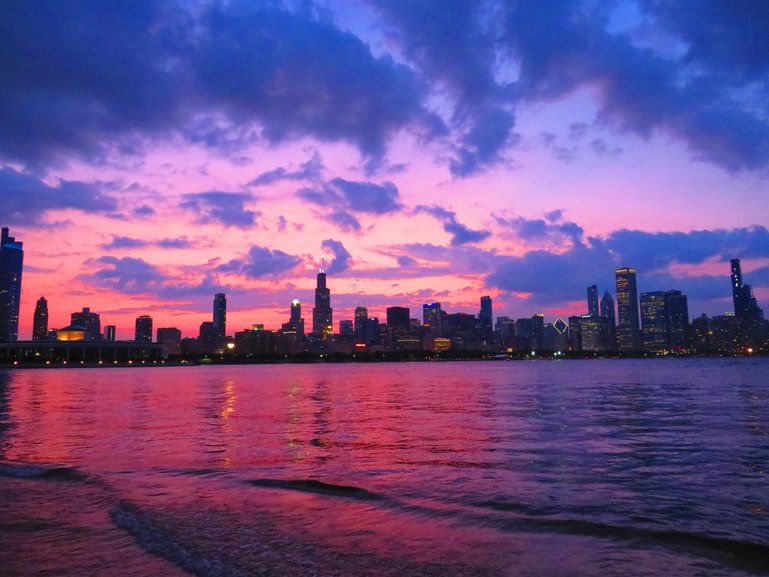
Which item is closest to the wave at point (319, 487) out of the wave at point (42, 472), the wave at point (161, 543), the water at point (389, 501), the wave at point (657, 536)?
the water at point (389, 501)

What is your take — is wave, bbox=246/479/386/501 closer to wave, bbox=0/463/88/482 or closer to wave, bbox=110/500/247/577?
wave, bbox=110/500/247/577

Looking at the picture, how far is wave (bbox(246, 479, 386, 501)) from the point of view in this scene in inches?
587

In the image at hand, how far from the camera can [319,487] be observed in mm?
16031

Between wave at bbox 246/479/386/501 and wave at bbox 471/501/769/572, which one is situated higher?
wave at bbox 471/501/769/572

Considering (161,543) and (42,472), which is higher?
(161,543)

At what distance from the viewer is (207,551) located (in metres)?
10.0

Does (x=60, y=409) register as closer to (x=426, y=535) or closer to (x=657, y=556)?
(x=426, y=535)

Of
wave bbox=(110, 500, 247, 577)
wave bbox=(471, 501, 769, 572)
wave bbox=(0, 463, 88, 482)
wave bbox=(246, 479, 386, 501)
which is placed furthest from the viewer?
wave bbox=(0, 463, 88, 482)

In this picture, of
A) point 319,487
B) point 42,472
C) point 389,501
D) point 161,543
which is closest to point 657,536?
point 389,501

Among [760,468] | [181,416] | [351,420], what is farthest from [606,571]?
[181,416]

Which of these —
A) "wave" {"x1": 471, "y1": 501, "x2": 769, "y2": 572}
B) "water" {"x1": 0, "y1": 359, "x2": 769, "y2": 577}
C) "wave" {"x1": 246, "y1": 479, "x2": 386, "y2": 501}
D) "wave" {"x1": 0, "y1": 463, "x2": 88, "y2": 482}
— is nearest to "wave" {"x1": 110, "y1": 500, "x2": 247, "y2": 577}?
"water" {"x1": 0, "y1": 359, "x2": 769, "y2": 577}

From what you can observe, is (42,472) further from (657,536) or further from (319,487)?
(657,536)

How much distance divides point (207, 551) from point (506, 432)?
21.0 meters

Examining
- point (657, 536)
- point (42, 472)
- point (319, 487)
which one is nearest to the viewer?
point (657, 536)
